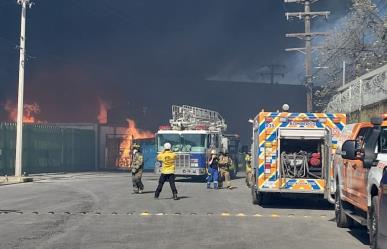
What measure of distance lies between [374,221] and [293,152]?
771 centimetres

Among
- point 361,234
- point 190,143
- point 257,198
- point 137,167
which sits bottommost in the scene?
point 361,234

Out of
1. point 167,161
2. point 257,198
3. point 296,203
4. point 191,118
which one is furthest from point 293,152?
point 191,118

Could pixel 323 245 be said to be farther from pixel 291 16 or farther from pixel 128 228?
pixel 291 16

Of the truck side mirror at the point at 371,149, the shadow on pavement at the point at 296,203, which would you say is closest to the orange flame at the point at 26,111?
the shadow on pavement at the point at 296,203

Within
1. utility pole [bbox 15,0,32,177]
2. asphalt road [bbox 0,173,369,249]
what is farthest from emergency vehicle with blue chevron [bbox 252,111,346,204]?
utility pole [bbox 15,0,32,177]

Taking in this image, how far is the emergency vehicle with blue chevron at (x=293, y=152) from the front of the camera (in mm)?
15711

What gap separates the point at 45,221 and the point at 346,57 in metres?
27.0

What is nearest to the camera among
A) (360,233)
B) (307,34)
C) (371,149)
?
(371,149)

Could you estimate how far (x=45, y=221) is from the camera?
12.3 metres

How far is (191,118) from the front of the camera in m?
30.0

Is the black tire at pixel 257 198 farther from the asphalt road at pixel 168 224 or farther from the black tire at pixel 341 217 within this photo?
the black tire at pixel 341 217

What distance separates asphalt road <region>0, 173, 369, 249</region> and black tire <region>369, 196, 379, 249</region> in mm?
808

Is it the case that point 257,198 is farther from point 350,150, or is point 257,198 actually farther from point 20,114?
point 20,114

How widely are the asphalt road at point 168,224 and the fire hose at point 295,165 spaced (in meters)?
0.90
